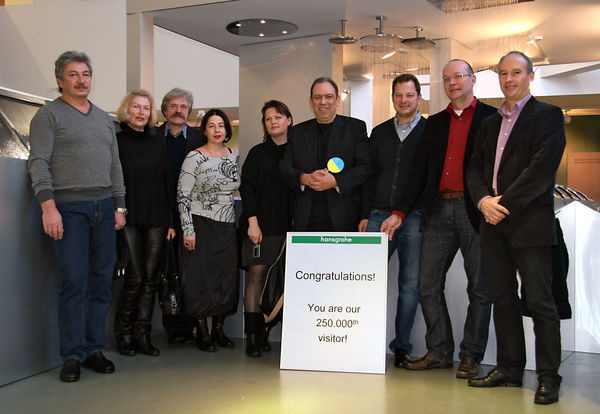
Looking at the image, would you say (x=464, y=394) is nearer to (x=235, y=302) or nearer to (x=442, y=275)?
(x=442, y=275)

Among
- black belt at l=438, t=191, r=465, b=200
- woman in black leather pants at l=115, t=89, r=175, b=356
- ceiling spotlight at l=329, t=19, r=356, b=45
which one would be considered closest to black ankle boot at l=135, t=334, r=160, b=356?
woman in black leather pants at l=115, t=89, r=175, b=356

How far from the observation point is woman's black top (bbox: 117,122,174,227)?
3.91 meters

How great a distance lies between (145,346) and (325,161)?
65.6 inches

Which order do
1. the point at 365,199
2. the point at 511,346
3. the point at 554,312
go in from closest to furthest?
1. the point at 554,312
2. the point at 511,346
3. the point at 365,199

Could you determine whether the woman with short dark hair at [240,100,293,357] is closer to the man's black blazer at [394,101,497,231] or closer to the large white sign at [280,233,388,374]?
the large white sign at [280,233,388,374]

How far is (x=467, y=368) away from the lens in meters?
3.47

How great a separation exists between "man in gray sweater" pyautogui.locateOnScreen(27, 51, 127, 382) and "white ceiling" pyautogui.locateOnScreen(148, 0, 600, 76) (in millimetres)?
2405

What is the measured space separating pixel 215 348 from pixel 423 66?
17.5 feet

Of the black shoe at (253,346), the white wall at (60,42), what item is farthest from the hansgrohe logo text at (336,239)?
the white wall at (60,42)

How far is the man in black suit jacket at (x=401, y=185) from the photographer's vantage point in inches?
142

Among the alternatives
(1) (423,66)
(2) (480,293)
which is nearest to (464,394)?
(2) (480,293)

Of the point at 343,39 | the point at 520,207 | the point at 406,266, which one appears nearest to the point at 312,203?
the point at 406,266

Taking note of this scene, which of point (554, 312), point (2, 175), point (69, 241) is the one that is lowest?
point (554, 312)

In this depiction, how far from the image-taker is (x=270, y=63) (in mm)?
7039
